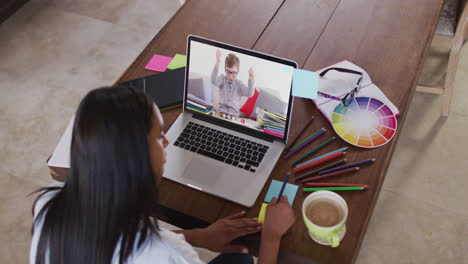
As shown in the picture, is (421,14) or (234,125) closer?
(234,125)

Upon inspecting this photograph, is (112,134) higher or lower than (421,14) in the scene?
higher

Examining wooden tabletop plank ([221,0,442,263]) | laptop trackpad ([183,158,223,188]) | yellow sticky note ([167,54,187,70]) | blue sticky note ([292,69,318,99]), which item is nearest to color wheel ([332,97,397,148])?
wooden tabletop plank ([221,0,442,263])

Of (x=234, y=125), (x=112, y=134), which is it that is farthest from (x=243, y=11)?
(x=112, y=134)

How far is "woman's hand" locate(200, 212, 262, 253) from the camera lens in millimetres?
1052

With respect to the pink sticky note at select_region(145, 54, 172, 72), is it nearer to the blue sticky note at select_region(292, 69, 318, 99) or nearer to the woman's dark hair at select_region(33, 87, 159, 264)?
the blue sticky note at select_region(292, 69, 318, 99)

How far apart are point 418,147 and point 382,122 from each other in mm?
938

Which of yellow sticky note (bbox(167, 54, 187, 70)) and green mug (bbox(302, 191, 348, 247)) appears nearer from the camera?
green mug (bbox(302, 191, 348, 247))

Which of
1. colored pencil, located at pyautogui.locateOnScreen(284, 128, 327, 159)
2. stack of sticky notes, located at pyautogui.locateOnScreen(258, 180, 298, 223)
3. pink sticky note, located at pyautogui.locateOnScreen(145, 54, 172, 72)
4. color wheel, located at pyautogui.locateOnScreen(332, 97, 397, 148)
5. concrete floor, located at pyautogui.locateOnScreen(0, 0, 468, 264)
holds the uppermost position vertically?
pink sticky note, located at pyautogui.locateOnScreen(145, 54, 172, 72)

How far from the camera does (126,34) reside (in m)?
2.77

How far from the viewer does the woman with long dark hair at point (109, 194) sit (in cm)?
75

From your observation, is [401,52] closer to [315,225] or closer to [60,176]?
[315,225]

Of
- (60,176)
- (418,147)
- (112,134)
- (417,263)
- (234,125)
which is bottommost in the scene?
(417,263)

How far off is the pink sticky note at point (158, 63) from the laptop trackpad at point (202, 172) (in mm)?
434

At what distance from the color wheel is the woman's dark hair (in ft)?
2.09
